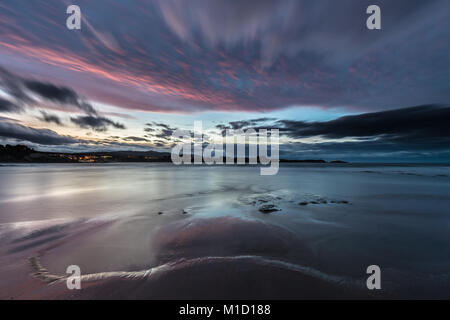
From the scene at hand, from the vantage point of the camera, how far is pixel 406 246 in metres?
4.45

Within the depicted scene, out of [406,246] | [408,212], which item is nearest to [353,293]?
[406,246]

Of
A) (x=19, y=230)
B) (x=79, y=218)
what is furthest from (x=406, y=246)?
(x=19, y=230)

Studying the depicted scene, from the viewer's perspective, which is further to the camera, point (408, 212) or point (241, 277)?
point (408, 212)

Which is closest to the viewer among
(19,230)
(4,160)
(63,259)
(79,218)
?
(63,259)

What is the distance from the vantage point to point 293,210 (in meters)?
7.57

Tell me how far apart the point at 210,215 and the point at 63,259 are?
13.9ft

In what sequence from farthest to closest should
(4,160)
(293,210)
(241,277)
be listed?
(4,160) → (293,210) → (241,277)

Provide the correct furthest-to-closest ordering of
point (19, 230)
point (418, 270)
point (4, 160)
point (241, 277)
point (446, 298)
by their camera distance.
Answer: point (4, 160) < point (19, 230) < point (418, 270) < point (241, 277) < point (446, 298)

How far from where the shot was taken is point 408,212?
7.64 meters

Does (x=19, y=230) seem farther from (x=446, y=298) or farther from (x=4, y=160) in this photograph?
(x=4, y=160)

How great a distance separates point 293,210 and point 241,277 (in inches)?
205
